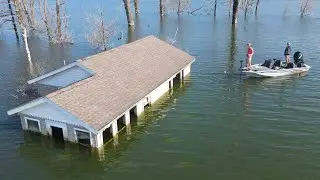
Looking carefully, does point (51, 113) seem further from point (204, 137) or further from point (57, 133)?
point (204, 137)

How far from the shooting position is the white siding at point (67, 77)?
20.9m

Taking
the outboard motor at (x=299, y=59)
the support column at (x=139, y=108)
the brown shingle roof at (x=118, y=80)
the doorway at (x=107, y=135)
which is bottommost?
the doorway at (x=107, y=135)

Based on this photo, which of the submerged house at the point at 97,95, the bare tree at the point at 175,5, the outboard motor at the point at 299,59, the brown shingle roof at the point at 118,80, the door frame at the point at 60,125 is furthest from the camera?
the bare tree at the point at 175,5

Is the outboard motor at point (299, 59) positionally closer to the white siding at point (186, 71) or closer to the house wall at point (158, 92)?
the white siding at point (186, 71)

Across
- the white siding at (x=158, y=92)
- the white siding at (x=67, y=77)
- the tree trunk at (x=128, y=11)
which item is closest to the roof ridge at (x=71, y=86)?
the white siding at (x=67, y=77)

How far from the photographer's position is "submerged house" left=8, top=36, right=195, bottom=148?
17156 millimetres

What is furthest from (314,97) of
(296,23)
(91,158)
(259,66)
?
(296,23)

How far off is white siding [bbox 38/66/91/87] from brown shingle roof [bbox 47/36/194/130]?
0.61 meters

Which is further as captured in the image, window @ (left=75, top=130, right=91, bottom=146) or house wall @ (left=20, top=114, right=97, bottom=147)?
window @ (left=75, top=130, right=91, bottom=146)

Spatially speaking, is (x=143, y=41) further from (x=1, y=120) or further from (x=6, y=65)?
(x=6, y=65)

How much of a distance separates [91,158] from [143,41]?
1381 cm

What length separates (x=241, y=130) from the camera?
19.1 metres

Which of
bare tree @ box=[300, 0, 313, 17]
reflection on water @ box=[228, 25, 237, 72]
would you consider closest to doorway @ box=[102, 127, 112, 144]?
reflection on water @ box=[228, 25, 237, 72]

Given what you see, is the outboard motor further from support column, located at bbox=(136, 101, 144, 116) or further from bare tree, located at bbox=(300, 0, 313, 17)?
bare tree, located at bbox=(300, 0, 313, 17)
